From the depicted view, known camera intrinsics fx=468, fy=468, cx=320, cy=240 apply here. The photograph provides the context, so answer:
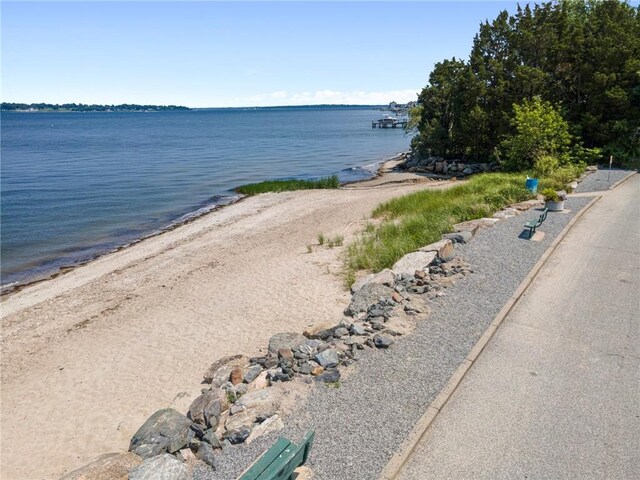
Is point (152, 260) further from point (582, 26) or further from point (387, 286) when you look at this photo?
point (582, 26)

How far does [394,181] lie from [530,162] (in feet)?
38.7

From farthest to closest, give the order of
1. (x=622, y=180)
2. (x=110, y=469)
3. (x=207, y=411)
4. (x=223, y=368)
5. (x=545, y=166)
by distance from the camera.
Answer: (x=545, y=166)
(x=622, y=180)
(x=223, y=368)
(x=207, y=411)
(x=110, y=469)

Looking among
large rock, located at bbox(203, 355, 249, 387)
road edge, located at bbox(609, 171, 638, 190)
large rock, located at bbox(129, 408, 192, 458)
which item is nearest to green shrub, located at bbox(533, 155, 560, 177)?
road edge, located at bbox(609, 171, 638, 190)

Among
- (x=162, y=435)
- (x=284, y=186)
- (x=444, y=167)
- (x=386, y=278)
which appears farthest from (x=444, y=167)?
(x=162, y=435)

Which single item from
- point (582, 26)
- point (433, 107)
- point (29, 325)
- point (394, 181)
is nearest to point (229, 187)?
point (394, 181)

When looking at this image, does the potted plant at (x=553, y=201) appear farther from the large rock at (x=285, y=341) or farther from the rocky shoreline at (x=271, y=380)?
the large rock at (x=285, y=341)

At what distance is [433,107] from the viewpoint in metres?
40.6

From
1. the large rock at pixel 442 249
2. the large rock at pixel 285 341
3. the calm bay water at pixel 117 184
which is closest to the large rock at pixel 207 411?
the large rock at pixel 285 341

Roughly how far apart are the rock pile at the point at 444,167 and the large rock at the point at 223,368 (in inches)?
1089

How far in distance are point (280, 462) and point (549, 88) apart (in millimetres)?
34781

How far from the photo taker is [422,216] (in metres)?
18.4

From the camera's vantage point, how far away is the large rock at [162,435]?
679 cm

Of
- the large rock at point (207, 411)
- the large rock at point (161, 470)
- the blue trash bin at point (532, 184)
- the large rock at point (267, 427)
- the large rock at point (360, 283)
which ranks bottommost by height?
the large rock at point (360, 283)

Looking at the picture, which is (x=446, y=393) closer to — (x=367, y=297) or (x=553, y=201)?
(x=367, y=297)
